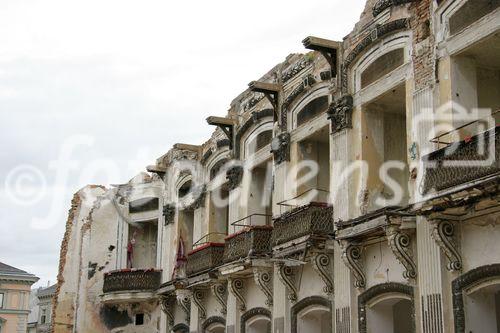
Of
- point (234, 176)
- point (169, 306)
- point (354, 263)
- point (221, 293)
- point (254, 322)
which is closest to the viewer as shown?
point (354, 263)

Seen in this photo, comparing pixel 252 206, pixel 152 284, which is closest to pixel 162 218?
pixel 152 284

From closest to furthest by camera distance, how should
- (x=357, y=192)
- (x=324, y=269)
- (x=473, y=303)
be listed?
(x=473, y=303) < (x=357, y=192) < (x=324, y=269)

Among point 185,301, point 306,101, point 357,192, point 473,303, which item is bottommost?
point 473,303

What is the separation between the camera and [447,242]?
1277cm

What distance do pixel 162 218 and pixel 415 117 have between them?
46.4 ft

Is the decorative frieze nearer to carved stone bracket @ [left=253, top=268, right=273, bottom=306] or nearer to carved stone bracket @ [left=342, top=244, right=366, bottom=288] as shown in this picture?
carved stone bracket @ [left=342, top=244, right=366, bottom=288]

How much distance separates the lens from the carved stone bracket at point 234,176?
21.7 meters

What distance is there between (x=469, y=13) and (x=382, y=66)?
2.64 m

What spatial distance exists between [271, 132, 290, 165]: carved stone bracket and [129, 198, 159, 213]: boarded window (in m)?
9.59

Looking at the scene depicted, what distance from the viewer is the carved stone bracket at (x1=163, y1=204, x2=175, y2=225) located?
84.7ft

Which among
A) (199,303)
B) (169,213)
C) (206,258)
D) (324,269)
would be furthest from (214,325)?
(324,269)

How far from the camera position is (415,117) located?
1442 centimetres

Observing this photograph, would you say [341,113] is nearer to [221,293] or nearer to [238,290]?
[238,290]

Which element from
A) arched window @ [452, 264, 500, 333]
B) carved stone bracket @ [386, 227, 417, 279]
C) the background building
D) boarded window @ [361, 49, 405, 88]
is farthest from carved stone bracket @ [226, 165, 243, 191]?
the background building
